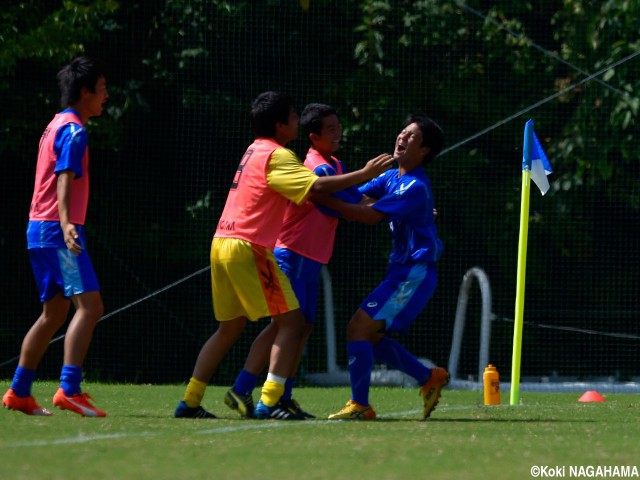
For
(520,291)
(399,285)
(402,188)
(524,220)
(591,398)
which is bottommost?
(591,398)

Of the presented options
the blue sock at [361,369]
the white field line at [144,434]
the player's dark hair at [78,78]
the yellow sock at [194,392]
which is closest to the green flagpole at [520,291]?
the blue sock at [361,369]

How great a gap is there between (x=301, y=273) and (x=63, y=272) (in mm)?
1124

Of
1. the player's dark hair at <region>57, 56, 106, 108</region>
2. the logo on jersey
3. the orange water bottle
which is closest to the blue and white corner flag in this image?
the orange water bottle

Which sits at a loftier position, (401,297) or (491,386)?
(401,297)

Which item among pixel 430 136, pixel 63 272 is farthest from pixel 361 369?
pixel 63 272

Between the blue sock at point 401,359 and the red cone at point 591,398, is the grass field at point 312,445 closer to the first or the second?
the blue sock at point 401,359

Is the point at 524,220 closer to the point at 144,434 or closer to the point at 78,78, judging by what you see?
the point at 78,78

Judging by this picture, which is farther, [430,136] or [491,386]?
[491,386]

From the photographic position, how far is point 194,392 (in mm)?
5605

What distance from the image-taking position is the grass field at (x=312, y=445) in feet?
12.2

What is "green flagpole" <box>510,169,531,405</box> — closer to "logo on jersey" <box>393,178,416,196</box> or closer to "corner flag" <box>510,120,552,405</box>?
"corner flag" <box>510,120,552,405</box>

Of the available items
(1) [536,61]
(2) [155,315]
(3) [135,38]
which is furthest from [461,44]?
(2) [155,315]

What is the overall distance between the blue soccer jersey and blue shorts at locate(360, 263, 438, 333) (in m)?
0.07

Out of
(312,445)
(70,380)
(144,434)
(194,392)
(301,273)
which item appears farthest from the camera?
(301,273)
